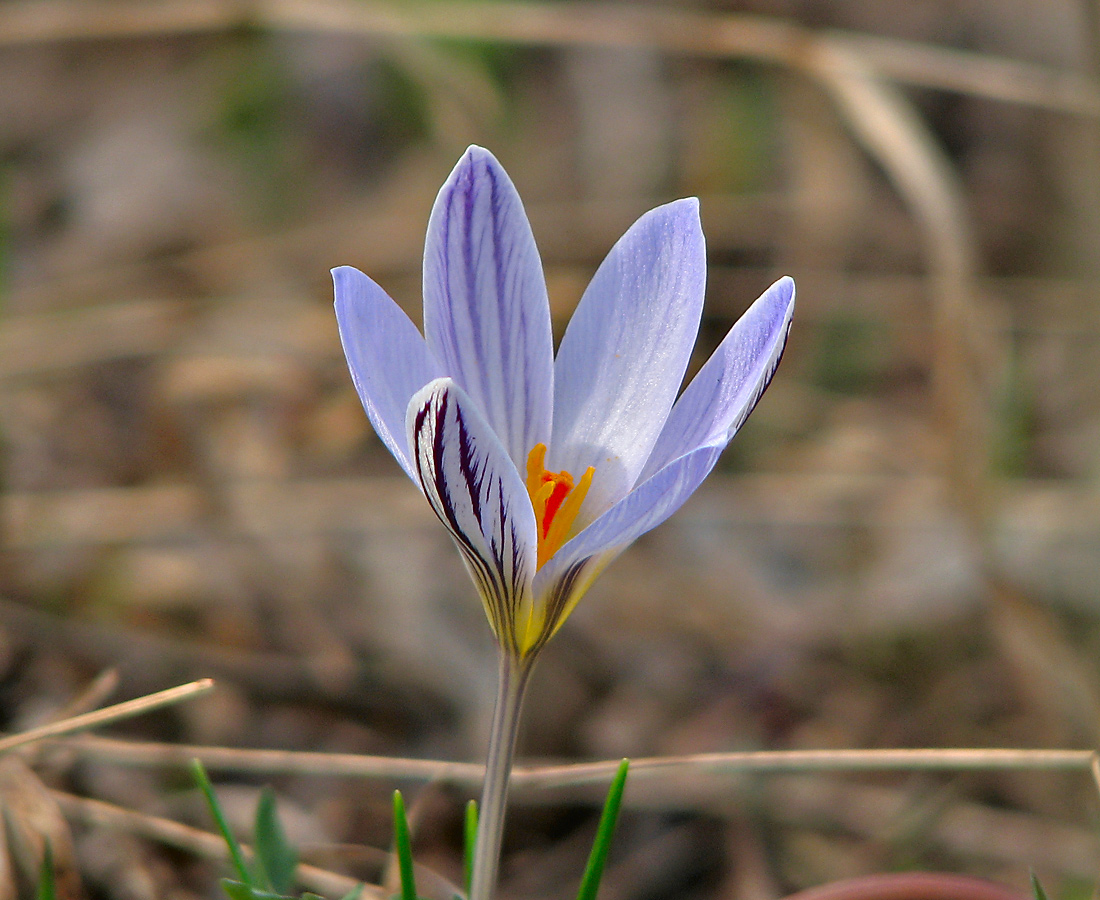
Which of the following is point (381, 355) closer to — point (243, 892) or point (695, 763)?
point (243, 892)

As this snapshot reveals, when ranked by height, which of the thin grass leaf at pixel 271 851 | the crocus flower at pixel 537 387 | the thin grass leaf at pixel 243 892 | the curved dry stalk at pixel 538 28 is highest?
the curved dry stalk at pixel 538 28

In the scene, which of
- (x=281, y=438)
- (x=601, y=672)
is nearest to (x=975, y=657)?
(x=601, y=672)

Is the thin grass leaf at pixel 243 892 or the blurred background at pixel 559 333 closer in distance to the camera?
the thin grass leaf at pixel 243 892

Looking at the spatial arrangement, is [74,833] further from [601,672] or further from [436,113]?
[436,113]

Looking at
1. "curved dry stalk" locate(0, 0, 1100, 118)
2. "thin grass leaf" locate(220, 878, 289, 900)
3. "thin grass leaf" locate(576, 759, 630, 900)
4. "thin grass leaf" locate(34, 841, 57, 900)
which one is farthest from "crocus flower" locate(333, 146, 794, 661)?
"curved dry stalk" locate(0, 0, 1100, 118)

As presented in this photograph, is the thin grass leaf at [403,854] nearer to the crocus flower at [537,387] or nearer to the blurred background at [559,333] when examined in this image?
the crocus flower at [537,387]

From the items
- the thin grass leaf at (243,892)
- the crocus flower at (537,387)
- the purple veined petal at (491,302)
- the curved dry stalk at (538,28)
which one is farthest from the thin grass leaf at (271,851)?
the curved dry stalk at (538,28)

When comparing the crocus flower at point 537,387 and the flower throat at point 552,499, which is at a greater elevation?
the crocus flower at point 537,387
